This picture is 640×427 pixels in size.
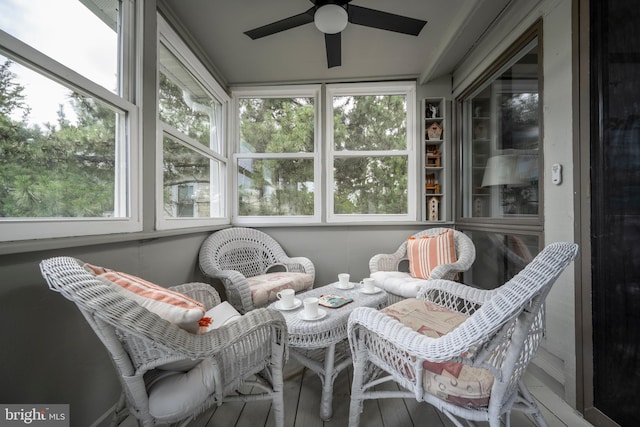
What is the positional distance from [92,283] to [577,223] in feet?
7.18

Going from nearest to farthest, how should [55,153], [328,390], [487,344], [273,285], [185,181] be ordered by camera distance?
[487,344] < [55,153] < [328,390] < [273,285] < [185,181]

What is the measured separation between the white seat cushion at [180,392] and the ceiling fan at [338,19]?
1.93 meters

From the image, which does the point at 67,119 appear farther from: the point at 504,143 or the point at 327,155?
the point at 504,143

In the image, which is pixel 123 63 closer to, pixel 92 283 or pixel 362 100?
pixel 92 283

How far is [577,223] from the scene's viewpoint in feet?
4.53

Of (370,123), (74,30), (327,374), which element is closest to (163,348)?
(327,374)

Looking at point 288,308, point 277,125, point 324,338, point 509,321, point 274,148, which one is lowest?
point 324,338

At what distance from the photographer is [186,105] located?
7.35 ft

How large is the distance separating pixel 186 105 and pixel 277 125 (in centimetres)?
109

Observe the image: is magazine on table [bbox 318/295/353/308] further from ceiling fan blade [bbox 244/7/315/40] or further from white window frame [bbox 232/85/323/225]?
ceiling fan blade [bbox 244/7/315/40]

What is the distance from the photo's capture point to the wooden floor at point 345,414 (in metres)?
1.28

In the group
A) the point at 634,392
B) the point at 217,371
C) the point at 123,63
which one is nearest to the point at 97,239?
the point at 217,371

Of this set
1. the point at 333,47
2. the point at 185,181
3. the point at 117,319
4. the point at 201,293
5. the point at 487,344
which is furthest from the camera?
the point at 185,181

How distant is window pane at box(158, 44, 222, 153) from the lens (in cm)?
195
